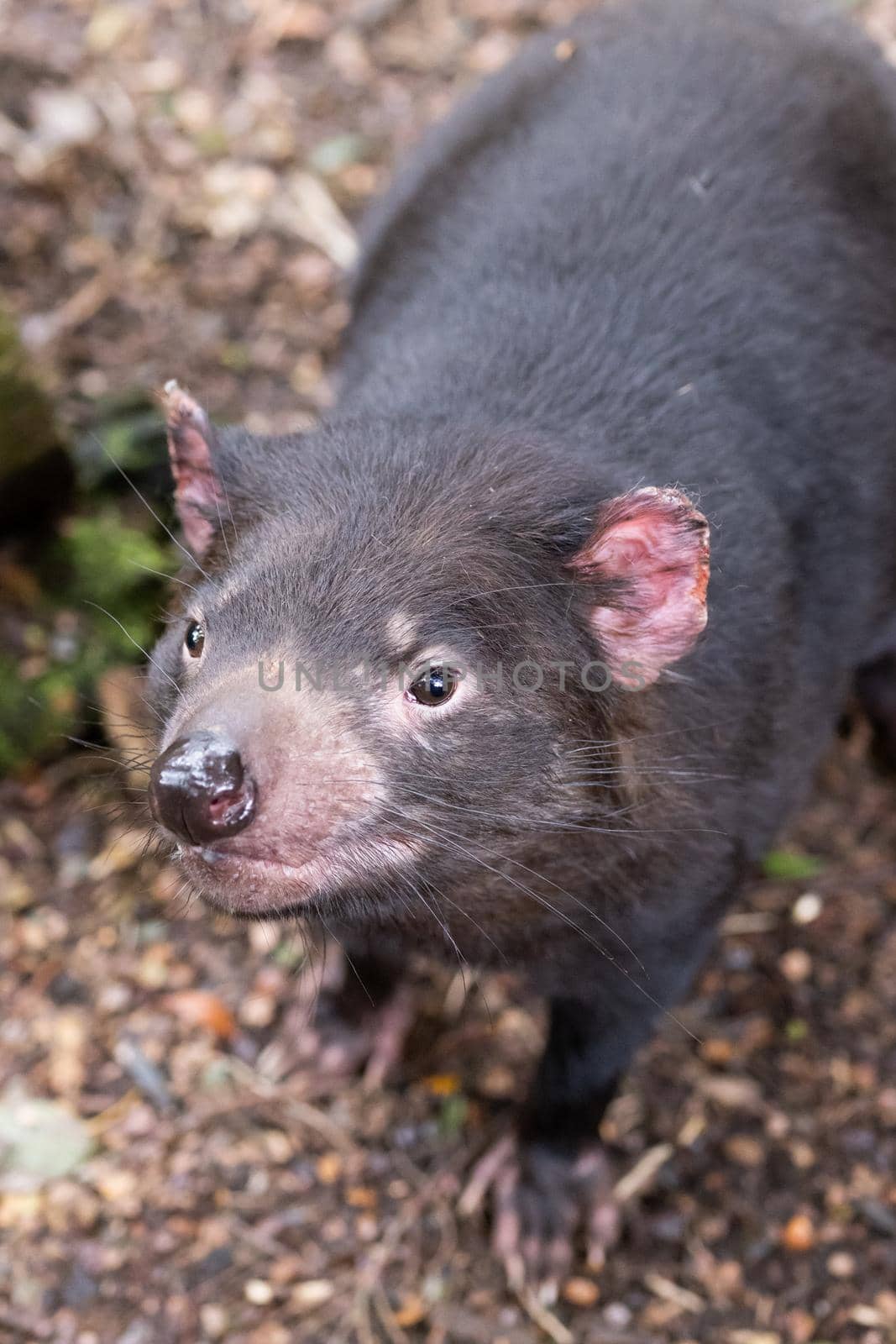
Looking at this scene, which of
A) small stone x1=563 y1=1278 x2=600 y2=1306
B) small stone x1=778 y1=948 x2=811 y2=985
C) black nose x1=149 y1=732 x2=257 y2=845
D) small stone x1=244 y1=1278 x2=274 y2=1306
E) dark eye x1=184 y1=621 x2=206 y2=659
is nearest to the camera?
black nose x1=149 y1=732 x2=257 y2=845

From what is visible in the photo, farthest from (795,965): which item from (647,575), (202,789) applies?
(202,789)

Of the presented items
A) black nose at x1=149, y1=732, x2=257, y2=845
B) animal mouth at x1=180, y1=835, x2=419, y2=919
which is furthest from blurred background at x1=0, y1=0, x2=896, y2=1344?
black nose at x1=149, y1=732, x2=257, y2=845

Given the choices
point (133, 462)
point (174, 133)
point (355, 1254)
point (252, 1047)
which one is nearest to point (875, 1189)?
point (355, 1254)

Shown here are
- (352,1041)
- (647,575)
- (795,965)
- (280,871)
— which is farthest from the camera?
(795,965)

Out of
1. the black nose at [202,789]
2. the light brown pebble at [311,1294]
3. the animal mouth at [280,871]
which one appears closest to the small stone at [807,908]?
the light brown pebble at [311,1294]

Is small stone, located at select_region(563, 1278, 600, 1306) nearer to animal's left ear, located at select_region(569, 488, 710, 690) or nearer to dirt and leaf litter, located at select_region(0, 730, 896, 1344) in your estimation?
dirt and leaf litter, located at select_region(0, 730, 896, 1344)

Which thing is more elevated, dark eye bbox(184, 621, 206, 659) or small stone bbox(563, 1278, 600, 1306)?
dark eye bbox(184, 621, 206, 659)

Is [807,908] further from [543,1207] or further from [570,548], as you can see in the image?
[570,548]

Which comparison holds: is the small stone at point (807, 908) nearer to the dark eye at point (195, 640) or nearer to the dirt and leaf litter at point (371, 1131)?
the dirt and leaf litter at point (371, 1131)
